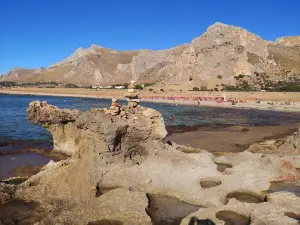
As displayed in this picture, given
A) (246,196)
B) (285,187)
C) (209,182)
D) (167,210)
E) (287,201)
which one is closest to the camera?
(167,210)

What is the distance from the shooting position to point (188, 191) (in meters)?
14.2

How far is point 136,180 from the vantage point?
15.1 m

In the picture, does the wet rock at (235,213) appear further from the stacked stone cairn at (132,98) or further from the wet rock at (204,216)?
the stacked stone cairn at (132,98)

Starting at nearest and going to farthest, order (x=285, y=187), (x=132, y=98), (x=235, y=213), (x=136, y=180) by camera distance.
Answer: (x=235, y=213) < (x=136, y=180) < (x=285, y=187) < (x=132, y=98)

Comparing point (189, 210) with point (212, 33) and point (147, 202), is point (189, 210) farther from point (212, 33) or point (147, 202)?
point (212, 33)

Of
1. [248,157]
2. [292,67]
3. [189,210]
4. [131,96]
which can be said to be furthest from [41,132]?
[292,67]

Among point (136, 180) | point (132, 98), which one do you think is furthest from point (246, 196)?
point (132, 98)

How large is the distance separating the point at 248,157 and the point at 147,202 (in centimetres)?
954

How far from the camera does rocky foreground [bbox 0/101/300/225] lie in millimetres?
12055

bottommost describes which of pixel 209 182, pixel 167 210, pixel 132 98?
pixel 167 210

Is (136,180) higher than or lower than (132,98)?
lower

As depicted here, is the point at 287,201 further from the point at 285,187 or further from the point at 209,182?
the point at 209,182

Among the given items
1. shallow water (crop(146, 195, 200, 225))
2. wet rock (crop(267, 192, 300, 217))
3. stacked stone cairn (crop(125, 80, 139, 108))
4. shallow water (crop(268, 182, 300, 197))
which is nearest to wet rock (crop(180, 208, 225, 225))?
shallow water (crop(146, 195, 200, 225))

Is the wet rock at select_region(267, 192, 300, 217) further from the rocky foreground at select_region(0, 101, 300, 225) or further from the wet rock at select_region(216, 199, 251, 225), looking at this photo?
the wet rock at select_region(216, 199, 251, 225)
